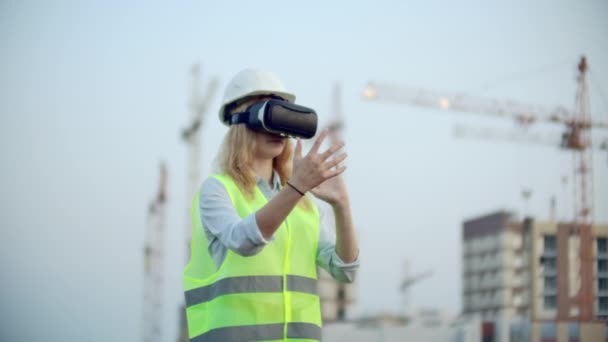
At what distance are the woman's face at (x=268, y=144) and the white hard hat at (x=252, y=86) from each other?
174 mm

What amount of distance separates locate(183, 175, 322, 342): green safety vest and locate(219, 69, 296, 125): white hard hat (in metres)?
0.34

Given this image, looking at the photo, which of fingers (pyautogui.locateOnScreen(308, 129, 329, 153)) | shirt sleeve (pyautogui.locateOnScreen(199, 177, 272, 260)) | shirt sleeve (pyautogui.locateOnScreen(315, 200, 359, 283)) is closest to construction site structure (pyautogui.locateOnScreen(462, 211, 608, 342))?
shirt sleeve (pyautogui.locateOnScreen(315, 200, 359, 283))

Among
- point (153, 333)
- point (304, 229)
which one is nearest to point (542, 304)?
point (153, 333)

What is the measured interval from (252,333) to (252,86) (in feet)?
3.08

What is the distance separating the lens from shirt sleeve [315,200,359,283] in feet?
10.2

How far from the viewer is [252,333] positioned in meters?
2.89

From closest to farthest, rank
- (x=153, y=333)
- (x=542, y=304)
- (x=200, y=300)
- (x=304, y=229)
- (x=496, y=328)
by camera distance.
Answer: (x=200, y=300) < (x=304, y=229) < (x=496, y=328) < (x=542, y=304) < (x=153, y=333)

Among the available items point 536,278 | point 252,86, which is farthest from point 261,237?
point 536,278

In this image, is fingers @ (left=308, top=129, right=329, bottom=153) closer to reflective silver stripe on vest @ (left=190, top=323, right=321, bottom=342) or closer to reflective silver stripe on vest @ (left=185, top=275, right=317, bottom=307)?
reflective silver stripe on vest @ (left=185, top=275, right=317, bottom=307)

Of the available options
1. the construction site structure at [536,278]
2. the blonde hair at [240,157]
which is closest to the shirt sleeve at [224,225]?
the blonde hair at [240,157]

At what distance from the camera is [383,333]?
50.9m

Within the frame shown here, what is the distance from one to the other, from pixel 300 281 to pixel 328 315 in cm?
10395

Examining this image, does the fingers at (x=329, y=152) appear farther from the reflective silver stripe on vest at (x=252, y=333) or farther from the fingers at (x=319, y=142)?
the reflective silver stripe on vest at (x=252, y=333)

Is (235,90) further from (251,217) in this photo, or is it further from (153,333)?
(153,333)
